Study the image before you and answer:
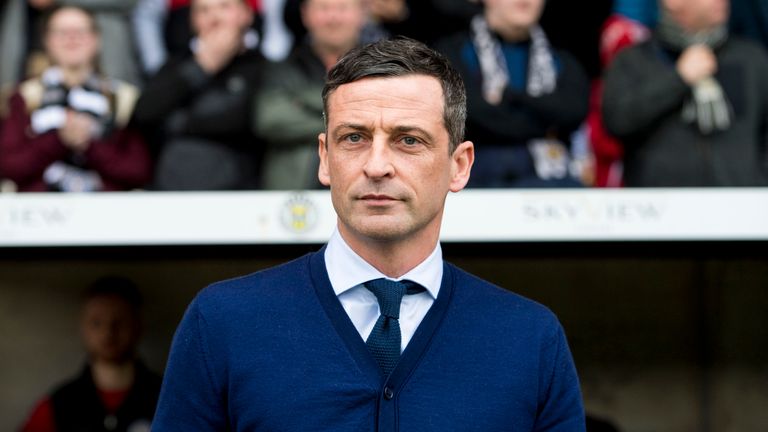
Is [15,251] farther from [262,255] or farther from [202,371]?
[202,371]

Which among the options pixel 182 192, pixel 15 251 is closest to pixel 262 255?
pixel 182 192

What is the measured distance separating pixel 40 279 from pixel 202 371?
450 centimetres

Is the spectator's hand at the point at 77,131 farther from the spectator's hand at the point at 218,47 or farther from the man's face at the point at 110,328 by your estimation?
the man's face at the point at 110,328

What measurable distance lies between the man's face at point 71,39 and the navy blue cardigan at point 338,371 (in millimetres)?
3345

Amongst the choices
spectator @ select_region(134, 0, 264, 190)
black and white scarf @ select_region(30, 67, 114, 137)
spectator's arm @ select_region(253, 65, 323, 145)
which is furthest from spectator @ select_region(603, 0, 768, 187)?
black and white scarf @ select_region(30, 67, 114, 137)

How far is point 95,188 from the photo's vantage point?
190 inches

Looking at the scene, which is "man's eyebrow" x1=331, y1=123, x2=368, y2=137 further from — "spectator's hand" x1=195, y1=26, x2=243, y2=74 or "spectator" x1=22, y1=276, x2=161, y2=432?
Answer: "spectator" x1=22, y1=276, x2=161, y2=432

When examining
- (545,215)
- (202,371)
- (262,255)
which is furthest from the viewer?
(262,255)

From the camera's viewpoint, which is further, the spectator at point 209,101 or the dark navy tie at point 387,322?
the spectator at point 209,101

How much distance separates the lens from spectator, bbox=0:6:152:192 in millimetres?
4809

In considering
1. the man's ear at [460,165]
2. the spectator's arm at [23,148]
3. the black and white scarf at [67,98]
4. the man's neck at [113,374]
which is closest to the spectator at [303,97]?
the black and white scarf at [67,98]

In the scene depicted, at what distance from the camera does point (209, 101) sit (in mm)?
4867

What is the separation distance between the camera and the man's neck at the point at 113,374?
5.07 meters

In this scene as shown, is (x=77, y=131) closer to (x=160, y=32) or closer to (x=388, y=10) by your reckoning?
(x=160, y=32)
